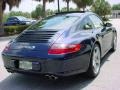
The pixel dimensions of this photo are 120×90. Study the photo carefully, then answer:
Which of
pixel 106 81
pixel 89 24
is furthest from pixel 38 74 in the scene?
pixel 89 24

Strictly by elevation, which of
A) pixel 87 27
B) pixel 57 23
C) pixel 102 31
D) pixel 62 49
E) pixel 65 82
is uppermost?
pixel 57 23

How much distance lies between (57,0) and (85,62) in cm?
2444

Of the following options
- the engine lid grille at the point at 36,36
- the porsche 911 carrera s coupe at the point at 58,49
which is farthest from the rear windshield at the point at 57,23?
the engine lid grille at the point at 36,36

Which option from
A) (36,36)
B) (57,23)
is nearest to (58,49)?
(36,36)

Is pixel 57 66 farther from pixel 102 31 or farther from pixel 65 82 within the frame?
pixel 102 31

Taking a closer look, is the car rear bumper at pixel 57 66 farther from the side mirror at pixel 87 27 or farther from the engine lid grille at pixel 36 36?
the side mirror at pixel 87 27

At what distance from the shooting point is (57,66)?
4395 mm

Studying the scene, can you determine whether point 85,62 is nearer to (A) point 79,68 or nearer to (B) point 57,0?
(A) point 79,68

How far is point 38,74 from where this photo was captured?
4.57m

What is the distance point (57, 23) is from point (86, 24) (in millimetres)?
648

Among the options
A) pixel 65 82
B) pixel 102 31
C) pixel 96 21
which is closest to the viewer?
pixel 65 82

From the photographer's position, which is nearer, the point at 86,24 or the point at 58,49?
the point at 58,49

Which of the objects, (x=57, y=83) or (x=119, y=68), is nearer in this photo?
(x=57, y=83)

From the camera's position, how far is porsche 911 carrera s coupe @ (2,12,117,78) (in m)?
4.45
